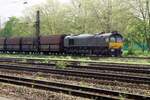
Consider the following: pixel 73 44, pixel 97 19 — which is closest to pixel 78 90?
pixel 73 44

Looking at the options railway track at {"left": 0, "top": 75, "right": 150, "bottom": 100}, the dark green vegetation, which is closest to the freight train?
the dark green vegetation

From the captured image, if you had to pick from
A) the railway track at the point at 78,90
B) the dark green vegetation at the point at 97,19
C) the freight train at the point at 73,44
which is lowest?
the railway track at the point at 78,90

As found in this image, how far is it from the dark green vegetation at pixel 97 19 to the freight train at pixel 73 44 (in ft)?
29.4

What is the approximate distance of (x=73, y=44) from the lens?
47.1m

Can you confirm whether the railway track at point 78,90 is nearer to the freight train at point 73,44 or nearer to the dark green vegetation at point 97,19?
the freight train at point 73,44

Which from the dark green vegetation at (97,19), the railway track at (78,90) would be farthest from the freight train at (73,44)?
the railway track at (78,90)

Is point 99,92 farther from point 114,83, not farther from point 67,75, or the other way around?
point 67,75

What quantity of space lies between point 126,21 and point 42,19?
2990 cm

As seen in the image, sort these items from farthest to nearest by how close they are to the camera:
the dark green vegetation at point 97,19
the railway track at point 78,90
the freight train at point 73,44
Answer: the dark green vegetation at point 97,19
the freight train at point 73,44
the railway track at point 78,90

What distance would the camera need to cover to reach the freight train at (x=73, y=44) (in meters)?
43.1

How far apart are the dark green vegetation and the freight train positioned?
29.4ft

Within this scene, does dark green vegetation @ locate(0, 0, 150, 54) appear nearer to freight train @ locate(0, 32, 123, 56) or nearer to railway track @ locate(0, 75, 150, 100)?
freight train @ locate(0, 32, 123, 56)

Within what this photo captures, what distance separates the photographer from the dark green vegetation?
6269 centimetres

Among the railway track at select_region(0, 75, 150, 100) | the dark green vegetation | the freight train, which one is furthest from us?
the dark green vegetation
